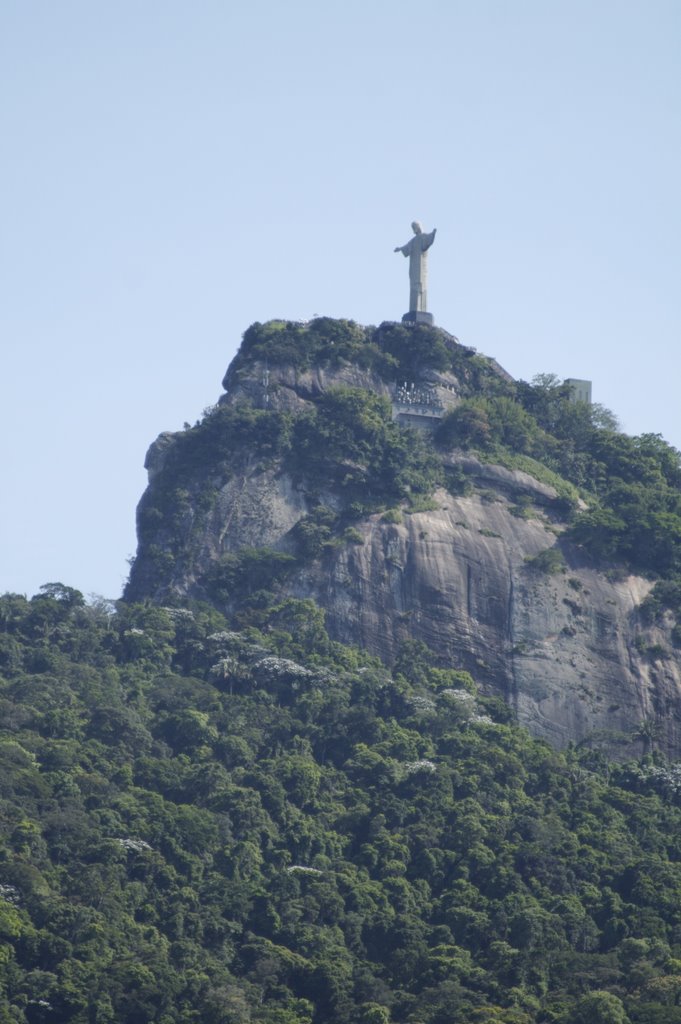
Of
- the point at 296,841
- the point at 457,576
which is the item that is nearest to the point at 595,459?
the point at 457,576

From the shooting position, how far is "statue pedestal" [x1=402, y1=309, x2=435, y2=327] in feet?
401

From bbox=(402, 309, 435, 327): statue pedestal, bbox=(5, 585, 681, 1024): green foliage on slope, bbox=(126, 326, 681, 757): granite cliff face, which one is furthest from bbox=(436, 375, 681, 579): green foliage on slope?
bbox=(5, 585, 681, 1024): green foliage on slope

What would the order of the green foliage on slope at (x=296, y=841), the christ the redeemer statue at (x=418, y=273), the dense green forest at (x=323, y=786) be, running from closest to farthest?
the green foliage on slope at (x=296, y=841)
the dense green forest at (x=323, y=786)
the christ the redeemer statue at (x=418, y=273)

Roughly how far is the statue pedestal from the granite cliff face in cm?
546

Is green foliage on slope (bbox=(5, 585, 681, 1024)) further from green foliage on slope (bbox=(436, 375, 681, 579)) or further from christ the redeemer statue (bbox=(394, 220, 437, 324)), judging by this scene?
christ the redeemer statue (bbox=(394, 220, 437, 324))

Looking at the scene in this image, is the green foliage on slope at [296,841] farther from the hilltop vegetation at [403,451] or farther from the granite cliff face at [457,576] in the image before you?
the hilltop vegetation at [403,451]

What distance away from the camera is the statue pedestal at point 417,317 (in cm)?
12225

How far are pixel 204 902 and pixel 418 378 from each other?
34919mm

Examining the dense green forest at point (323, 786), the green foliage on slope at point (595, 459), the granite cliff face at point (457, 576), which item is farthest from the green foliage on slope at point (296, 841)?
the green foliage on slope at point (595, 459)

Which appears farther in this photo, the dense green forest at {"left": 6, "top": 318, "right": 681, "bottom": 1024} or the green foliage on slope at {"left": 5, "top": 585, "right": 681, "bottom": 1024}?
the dense green forest at {"left": 6, "top": 318, "right": 681, "bottom": 1024}

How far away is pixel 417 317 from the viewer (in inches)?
4815

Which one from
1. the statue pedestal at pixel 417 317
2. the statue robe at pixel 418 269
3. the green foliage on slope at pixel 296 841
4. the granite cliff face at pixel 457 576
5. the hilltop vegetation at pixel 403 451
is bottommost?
the green foliage on slope at pixel 296 841

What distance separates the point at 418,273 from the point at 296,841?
34757 millimetres

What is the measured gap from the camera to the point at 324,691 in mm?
107250
